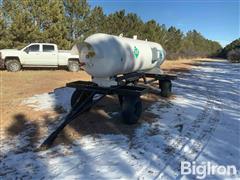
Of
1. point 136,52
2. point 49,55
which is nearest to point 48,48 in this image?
point 49,55

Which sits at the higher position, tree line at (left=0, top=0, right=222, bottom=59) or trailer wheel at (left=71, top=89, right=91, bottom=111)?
tree line at (left=0, top=0, right=222, bottom=59)

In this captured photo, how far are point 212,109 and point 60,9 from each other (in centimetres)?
2061

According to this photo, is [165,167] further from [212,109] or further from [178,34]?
[178,34]

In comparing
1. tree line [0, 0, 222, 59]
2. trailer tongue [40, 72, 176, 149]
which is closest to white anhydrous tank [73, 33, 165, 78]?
trailer tongue [40, 72, 176, 149]

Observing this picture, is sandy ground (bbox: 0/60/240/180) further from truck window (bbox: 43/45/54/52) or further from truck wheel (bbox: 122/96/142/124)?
truck window (bbox: 43/45/54/52)

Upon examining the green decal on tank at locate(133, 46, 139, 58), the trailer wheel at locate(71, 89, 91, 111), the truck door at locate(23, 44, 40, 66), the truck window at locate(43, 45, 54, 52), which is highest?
the green decal on tank at locate(133, 46, 139, 58)

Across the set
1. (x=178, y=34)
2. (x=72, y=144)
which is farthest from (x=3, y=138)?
(x=178, y=34)

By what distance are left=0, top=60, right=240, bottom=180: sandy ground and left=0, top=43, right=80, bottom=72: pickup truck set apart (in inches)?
411

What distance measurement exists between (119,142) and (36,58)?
1516 cm

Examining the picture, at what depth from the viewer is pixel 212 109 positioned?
31.0ft

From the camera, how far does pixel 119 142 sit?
20.9 ft

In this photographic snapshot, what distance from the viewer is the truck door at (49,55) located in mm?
20102

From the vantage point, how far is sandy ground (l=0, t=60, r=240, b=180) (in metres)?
5.03

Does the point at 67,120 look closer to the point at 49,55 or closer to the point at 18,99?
the point at 18,99
